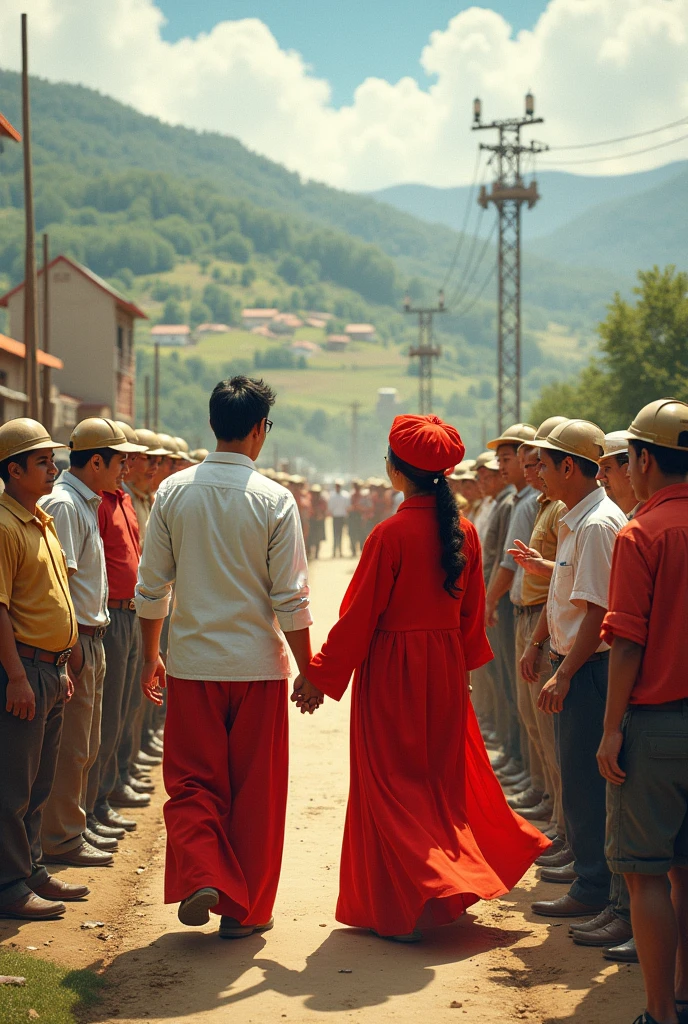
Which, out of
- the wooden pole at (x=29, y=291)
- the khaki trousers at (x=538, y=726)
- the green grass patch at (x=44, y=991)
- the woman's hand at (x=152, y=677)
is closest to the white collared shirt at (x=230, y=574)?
the woman's hand at (x=152, y=677)

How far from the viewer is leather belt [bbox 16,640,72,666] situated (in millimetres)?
5750

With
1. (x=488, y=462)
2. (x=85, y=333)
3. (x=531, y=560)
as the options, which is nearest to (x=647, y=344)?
(x=85, y=333)

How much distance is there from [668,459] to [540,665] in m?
2.70

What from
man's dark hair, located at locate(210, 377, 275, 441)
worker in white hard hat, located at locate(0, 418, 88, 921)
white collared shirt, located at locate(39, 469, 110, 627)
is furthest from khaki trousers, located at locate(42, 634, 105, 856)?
man's dark hair, located at locate(210, 377, 275, 441)

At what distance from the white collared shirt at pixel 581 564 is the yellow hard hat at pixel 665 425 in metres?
1.16

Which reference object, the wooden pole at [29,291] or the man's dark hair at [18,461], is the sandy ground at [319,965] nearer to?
the man's dark hair at [18,461]

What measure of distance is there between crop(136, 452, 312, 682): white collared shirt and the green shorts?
67.8 inches

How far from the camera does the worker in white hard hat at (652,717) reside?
4250 mm

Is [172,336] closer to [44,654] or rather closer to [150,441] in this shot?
[150,441]

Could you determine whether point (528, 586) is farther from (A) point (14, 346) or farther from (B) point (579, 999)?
(A) point (14, 346)

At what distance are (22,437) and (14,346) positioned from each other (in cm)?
2692

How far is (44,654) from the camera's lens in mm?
5816

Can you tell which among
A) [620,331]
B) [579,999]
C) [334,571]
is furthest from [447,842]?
[620,331]

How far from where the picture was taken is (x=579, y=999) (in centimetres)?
484
